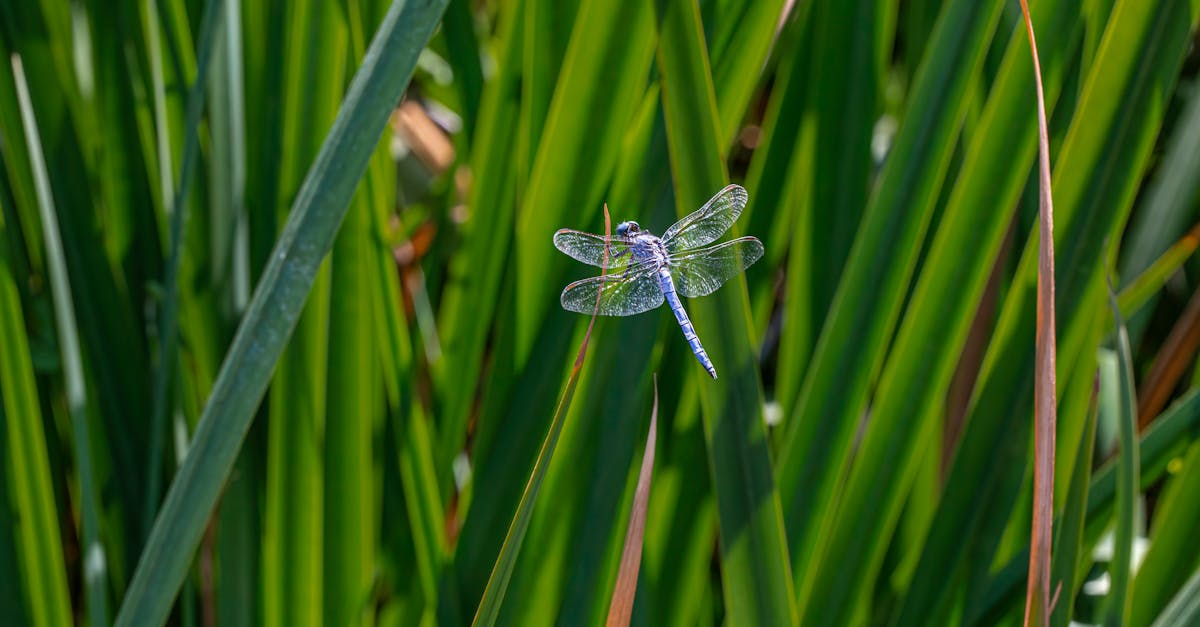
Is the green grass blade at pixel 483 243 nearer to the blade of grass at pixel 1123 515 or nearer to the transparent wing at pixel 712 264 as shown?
the transparent wing at pixel 712 264

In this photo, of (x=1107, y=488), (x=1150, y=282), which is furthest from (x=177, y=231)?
(x=1150, y=282)

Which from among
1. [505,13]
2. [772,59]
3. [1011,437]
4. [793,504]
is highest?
[772,59]

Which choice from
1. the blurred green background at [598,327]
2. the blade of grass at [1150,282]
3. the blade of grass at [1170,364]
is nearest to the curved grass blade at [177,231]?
the blurred green background at [598,327]

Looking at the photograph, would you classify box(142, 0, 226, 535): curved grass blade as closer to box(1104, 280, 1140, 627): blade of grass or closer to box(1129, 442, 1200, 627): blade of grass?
box(1104, 280, 1140, 627): blade of grass

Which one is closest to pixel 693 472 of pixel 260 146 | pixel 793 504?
pixel 793 504

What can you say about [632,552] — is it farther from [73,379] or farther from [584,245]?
[73,379]

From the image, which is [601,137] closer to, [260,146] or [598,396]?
[598,396]

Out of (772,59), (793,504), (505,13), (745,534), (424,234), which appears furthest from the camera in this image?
(424,234)
